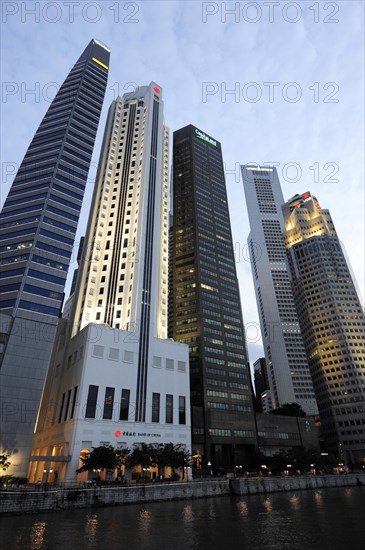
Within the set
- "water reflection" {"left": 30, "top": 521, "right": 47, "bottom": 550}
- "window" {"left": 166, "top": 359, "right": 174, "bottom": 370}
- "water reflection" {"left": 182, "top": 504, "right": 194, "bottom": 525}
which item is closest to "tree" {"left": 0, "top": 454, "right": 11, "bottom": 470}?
"water reflection" {"left": 30, "top": 521, "right": 47, "bottom": 550}

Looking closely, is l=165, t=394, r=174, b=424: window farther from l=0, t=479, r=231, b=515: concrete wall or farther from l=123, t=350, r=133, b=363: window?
l=0, t=479, r=231, b=515: concrete wall

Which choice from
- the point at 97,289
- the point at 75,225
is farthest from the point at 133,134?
the point at 97,289

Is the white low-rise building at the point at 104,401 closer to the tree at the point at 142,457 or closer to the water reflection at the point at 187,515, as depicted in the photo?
the tree at the point at 142,457

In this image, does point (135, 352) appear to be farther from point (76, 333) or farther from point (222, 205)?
point (222, 205)

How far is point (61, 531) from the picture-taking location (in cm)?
3088

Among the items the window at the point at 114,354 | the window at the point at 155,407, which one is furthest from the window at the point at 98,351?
the window at the point at 155,407

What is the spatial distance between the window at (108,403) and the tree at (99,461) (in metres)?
11.6

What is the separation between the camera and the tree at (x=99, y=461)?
206 feet

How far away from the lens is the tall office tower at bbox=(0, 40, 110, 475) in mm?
69562

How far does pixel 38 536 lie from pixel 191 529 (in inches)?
506

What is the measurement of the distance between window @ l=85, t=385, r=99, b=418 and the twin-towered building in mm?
220

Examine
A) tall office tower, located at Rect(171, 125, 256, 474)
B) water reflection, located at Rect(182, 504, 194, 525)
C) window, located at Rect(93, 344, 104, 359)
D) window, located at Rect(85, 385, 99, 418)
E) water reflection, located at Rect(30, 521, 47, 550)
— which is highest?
tall office tower, located at Rect(171, 125, 256, 474)

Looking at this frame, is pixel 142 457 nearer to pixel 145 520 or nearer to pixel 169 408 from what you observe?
pixel 169 408

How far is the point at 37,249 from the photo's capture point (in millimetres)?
87312
